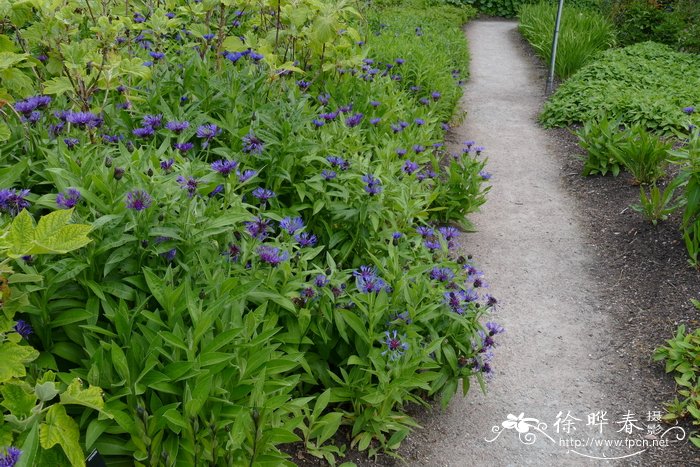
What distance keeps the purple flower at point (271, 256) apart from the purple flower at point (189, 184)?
0.36 m

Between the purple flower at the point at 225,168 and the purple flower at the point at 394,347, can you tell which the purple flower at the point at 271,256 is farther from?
the purple flower at the point at 394,347

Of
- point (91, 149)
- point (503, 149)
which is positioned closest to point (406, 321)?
point (91, 149)

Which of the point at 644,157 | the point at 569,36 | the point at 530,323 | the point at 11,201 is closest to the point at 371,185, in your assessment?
the point at 530,323

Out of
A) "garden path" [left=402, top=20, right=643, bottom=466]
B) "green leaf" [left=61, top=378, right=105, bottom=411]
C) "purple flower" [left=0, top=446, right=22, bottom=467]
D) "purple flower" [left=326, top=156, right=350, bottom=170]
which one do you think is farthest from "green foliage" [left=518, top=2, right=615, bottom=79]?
"purple flower" [left=0, top=446, right=22, bottom=467]

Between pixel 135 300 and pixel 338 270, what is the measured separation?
44.8 inches

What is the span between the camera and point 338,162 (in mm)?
3570

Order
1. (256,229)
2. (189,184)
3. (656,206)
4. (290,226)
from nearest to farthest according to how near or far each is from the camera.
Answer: (189,184) < (256,229) < (290,226) < (656,206)

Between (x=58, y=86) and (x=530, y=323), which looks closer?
(x=58, y=86)

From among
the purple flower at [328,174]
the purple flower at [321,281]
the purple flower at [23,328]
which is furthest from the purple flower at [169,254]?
the purple flower at [328,174]

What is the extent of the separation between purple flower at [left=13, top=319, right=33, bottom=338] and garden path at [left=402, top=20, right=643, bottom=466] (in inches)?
67.4

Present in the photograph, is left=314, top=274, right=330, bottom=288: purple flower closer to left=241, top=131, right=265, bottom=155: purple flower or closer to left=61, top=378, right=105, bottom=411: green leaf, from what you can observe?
left=241, top=131, right=265, bottom=155: purple flower

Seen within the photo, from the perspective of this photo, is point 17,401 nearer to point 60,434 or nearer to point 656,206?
point 60,434

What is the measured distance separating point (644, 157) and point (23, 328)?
16.0 feet

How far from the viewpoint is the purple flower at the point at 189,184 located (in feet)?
7.79
